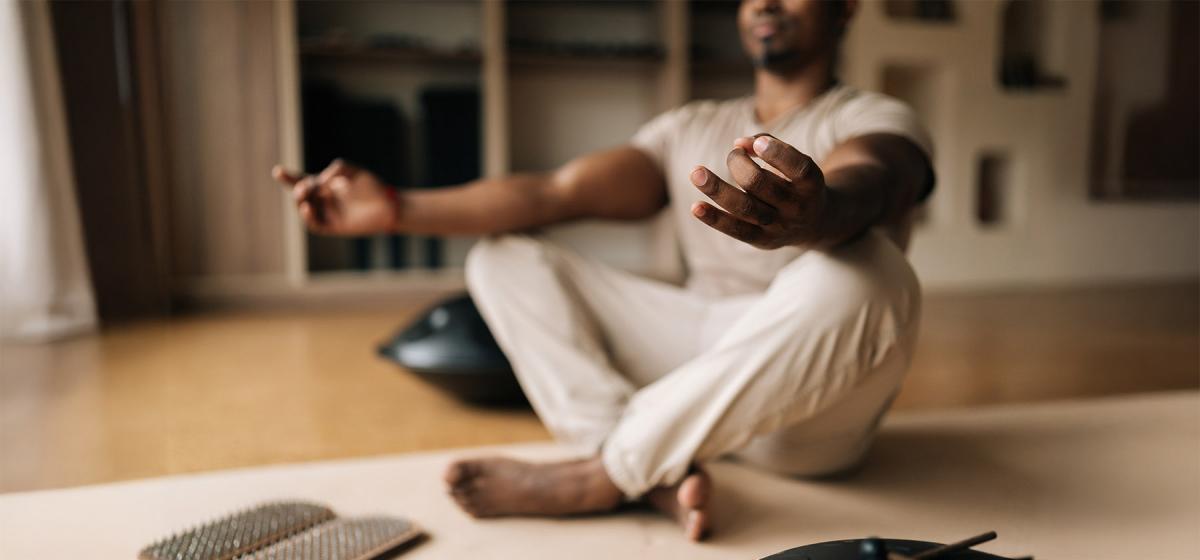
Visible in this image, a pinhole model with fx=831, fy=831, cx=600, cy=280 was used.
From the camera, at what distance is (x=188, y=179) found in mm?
3188

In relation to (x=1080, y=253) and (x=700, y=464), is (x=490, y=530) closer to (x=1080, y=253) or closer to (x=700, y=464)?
(x=700, y=464)

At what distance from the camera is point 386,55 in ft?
10.9

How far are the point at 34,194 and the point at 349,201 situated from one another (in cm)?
175

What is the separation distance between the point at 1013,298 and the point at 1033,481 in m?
2.68

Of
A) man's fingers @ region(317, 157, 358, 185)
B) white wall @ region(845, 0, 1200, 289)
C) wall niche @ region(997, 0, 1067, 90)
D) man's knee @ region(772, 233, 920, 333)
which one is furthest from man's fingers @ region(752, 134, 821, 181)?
wall niche @ region(997, 0, 1067, 90)

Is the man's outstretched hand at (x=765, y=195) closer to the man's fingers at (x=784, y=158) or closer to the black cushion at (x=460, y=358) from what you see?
the man's fingers at (x=784, y=158)

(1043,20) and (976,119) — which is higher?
(1043,20)

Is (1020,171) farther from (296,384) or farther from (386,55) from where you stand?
(296,384)

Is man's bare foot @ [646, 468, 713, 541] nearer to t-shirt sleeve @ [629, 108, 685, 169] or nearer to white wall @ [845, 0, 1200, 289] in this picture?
t-shirt sleeve @ [629, 108, 685, 169]

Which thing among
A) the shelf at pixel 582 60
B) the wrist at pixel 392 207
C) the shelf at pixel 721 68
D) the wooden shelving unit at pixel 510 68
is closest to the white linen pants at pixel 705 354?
the wrist at pixel 392 207

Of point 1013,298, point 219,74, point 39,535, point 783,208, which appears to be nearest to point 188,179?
point 219,74

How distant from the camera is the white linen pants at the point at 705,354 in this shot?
0.99 m

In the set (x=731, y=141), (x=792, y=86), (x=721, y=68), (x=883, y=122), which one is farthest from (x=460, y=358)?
(x=721, y=68)

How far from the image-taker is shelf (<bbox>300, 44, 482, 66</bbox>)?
3221mm
